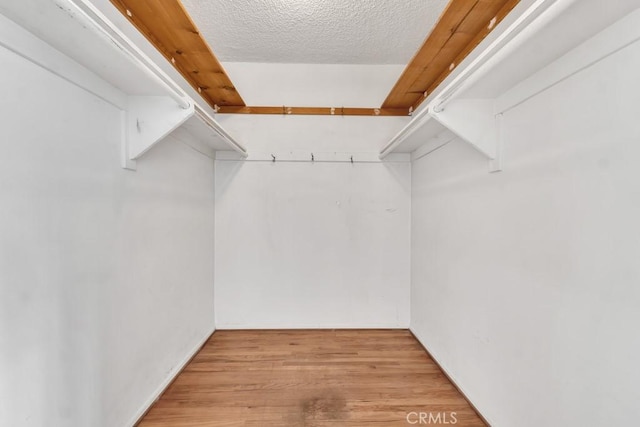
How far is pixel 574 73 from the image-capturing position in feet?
3.24

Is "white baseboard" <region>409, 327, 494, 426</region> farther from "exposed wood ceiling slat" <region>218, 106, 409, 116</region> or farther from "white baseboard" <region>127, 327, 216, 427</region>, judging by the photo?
"exposed wood ceiling slat" <region>218, 106, 409, 116</region>

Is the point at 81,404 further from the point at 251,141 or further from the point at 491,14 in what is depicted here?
the point at 491,14

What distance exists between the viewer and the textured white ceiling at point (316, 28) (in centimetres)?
184

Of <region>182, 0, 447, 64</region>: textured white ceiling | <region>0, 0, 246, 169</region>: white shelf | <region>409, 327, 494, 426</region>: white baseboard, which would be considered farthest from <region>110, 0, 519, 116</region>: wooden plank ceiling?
<region>409, 327, 494, 426</region>: white baseboard

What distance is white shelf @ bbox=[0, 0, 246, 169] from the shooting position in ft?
2.70

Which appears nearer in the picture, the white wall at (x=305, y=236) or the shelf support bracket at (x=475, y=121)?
the shelf support bracket at (x=475, y=121)

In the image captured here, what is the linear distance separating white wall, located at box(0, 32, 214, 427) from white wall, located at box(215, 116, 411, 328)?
0.82 meters

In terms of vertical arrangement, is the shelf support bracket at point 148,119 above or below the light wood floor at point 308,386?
above

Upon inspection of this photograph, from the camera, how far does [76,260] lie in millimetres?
1109

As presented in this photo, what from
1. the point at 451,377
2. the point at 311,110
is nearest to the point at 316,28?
the point at 311,110

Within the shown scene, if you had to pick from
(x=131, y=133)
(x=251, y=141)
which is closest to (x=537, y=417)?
(x=131, y=133)

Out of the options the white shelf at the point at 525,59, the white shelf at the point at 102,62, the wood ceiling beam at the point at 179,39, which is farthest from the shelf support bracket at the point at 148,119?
the white shelf at the point at 525,59

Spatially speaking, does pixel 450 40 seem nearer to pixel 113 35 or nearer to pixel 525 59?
pixel 525 59

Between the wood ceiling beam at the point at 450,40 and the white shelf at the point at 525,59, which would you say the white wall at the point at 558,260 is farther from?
the wood ceiling beam at the point at 450,40
